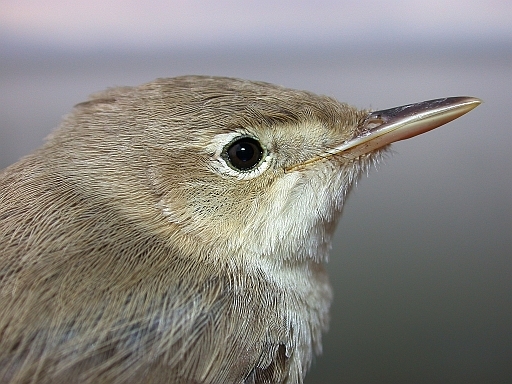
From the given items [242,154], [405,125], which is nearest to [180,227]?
[242,154]

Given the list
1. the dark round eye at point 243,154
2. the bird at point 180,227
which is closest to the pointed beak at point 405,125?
the bird at point 180,227

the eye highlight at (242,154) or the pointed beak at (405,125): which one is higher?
the pointed beak at (405,125)

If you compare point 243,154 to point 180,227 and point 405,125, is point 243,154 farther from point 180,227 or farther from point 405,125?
point 405,125

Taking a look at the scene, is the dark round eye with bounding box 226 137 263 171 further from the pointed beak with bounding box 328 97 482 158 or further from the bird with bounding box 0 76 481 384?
the pointed beak with bounding box 328 97 482 158

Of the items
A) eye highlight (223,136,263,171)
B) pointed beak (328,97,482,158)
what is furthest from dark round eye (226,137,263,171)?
pointed beak (328,97,482,158)

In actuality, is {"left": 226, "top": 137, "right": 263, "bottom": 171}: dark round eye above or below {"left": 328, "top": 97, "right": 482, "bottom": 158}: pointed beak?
below

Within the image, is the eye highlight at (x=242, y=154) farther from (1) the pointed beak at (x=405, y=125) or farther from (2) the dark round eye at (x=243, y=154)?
(1) the pointed beak at (x=405, y=125)
